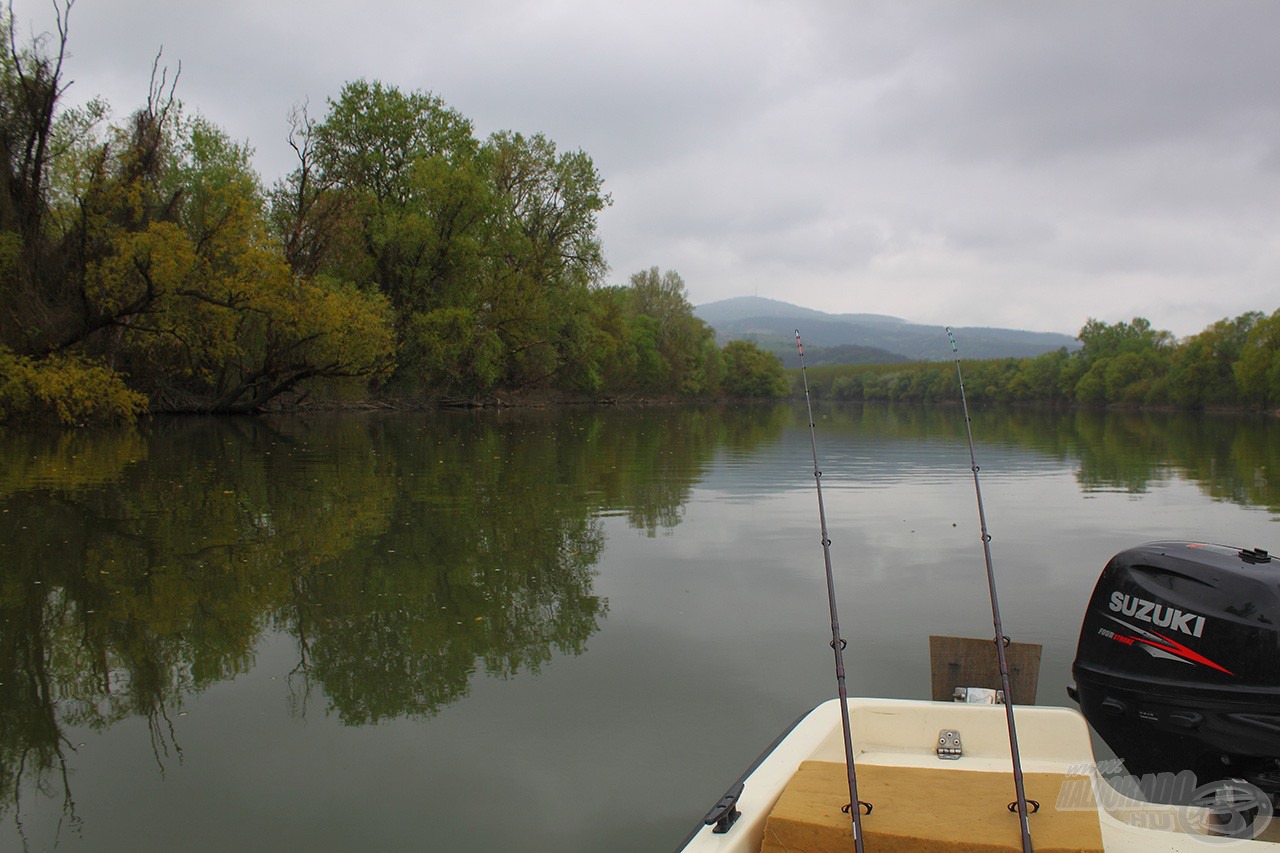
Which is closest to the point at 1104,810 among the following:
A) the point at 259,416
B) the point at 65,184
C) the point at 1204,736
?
the point at 1204,736

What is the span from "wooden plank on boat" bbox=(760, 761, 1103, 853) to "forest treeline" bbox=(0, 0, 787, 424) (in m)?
30.5

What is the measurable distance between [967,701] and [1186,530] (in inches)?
362

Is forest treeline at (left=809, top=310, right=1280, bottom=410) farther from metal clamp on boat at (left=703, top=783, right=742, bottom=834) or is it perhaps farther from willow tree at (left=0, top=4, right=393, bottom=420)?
metal clamp on boat at (left=703, top=783, right=742, bottom=834)

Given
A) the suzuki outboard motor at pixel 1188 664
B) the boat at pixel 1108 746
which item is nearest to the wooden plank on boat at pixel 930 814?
the boat at pixel 1108 746

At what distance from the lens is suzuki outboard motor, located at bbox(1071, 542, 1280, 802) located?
429cm

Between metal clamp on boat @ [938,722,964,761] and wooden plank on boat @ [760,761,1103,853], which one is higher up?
wooden plank on boat @ [760,761,1103,853]

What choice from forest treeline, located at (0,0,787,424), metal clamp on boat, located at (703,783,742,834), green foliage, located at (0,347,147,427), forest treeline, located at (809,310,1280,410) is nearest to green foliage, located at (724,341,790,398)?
forest treeline, located at (809,310,1280,410)

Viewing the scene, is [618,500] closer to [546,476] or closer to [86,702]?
[546,476]

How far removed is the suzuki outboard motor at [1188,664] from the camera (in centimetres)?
429

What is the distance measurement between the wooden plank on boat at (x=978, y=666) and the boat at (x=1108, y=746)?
0.21m

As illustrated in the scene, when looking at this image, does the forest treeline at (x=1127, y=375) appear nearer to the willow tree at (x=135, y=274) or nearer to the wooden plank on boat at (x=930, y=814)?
the willow tree at (x=135, y=274)

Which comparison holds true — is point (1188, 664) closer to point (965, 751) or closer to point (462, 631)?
point (965, 751)

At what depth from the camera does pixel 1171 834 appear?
3.67 meters

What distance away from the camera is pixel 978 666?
5.50 meters
